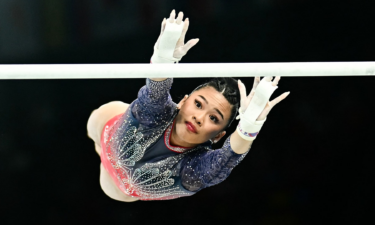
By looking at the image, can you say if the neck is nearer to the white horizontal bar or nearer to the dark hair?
the dark hair

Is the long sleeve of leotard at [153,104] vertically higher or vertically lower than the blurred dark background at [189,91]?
lower

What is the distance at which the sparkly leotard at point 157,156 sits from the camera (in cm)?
205

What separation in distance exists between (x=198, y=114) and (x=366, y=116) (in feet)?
6.22

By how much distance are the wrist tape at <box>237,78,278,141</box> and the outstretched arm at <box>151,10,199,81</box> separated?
35cm

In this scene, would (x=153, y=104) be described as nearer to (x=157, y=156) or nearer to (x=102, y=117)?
(x=157, y=156)

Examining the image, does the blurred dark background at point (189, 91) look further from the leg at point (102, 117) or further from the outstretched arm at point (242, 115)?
the outstretched arm at point (242, 115)

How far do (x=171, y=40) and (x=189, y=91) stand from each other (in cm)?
162

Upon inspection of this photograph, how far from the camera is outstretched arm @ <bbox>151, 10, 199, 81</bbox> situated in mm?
1754

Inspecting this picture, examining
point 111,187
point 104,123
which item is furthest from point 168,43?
point 111,187

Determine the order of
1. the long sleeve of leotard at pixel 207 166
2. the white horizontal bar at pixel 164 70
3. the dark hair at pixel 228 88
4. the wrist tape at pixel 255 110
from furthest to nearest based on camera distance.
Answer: the dark hair at pixel 228 88
the long sleeve of leotard at pixel 207 166
the wrist tape at pixel 255 110
the white horizontal bar at pixel 164 70

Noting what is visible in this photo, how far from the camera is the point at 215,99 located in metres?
2.12

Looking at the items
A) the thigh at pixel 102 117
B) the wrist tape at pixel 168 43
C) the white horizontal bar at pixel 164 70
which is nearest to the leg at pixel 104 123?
the thigh at pixel 102 117

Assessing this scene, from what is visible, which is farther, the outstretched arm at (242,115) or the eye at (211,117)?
the eye at (211,117)

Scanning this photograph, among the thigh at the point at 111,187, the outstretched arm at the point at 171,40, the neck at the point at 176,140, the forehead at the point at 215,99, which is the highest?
the outstretched arm at the point at 171,40
